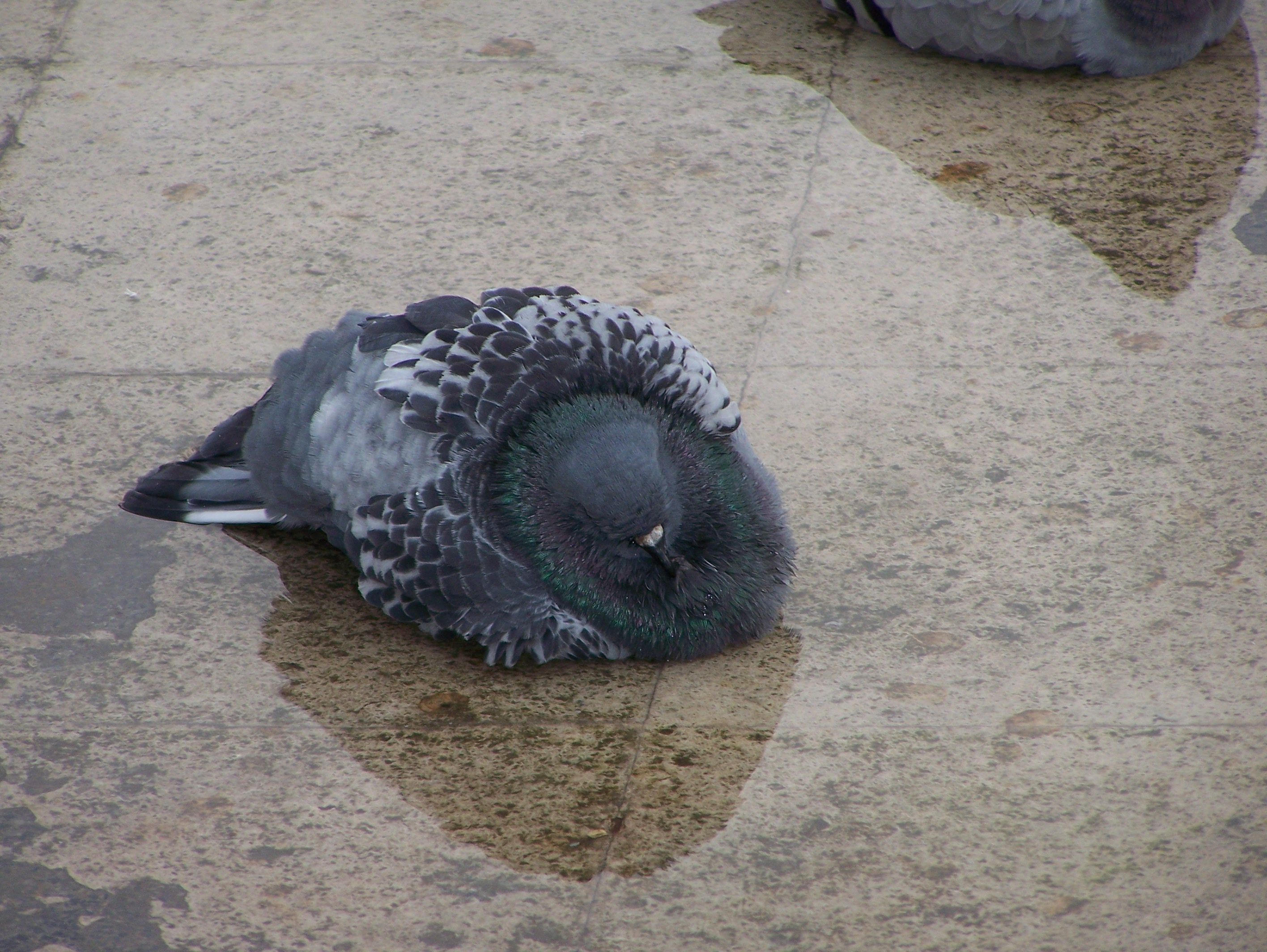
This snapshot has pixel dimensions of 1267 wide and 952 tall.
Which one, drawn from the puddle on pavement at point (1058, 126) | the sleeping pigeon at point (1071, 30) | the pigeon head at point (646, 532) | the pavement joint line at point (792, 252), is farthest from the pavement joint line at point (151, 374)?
the sleeping pigeon at point (1071, 30)

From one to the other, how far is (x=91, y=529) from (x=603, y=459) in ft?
5.54

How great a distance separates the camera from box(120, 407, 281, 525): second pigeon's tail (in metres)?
3.87

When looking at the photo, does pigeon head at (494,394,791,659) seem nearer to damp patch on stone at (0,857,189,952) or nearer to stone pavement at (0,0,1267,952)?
stone pavement at (0,0,1267,952)

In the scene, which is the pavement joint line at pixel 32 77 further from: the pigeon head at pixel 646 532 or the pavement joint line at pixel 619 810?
the pavement joint line at pixel 619 810

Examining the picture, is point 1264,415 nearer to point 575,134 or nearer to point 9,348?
point 575,134

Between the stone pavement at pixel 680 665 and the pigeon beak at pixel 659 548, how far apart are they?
33 cm

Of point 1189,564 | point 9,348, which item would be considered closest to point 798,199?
point 1189,564

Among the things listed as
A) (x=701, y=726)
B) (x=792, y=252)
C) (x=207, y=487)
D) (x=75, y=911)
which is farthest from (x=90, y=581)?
(x=792, y=252)

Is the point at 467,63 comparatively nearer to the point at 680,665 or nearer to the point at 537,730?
the point at 680,665

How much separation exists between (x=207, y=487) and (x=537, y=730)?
1.32m

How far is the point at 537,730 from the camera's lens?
3295 millimetres

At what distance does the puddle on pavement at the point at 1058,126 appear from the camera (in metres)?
5.05

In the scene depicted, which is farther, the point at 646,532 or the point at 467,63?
the point at 467,63

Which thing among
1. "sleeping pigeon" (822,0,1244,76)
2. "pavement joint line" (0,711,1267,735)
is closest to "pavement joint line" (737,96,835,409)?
"sleeping pigeon" (822,0,1244,76)
